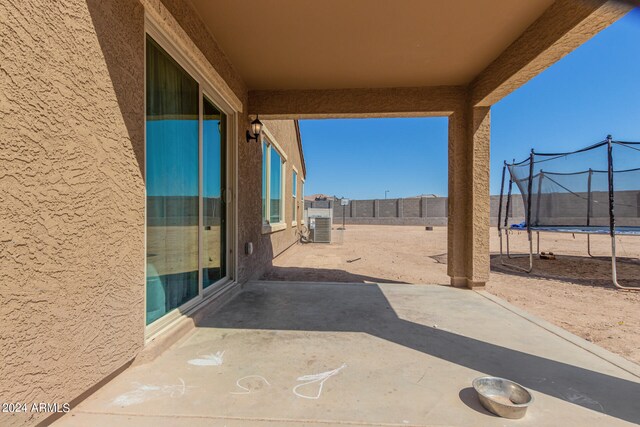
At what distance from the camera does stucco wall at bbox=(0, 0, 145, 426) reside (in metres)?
1.31

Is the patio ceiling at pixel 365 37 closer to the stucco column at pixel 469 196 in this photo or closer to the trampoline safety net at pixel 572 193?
the stucco column at pixel 469 196

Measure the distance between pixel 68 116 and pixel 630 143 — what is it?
408 inches

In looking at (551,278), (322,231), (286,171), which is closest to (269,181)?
(286,171)

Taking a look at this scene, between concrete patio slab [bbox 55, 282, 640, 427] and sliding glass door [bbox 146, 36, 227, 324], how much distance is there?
51cm

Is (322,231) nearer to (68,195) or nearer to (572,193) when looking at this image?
(572,193)

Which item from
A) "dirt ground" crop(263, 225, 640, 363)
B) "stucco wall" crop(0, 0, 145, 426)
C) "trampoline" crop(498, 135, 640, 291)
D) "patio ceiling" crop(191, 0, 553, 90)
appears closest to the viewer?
"stucco wall" crop(0, 0, 145, 426)

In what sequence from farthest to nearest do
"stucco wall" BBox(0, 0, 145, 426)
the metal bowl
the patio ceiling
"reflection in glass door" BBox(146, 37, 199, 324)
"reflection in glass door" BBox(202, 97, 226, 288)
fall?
"reflection in glass door" BBox(202, 97, 226, 288), the patio ceiling, "reflection in glass door" BBox(146, 37, 199, 324), the metal bowl, "stucco wall" BBox(0, 0, 145, 426)

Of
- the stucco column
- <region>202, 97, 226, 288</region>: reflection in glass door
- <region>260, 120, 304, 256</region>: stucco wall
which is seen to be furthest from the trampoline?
<region>202, 97, 226, 288</region>: reflection in glass door

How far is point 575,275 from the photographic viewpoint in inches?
275

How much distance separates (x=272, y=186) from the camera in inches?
→ 300

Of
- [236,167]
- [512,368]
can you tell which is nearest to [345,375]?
[512,368]

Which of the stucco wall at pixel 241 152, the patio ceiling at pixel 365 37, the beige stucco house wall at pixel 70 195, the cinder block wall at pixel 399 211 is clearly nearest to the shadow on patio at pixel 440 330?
the stucco wall at pixel 241 152

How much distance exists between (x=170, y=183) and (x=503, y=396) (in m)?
2.96

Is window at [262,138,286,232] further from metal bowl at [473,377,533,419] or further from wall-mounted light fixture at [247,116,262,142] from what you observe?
metal bowl at [473,377,533,419]
